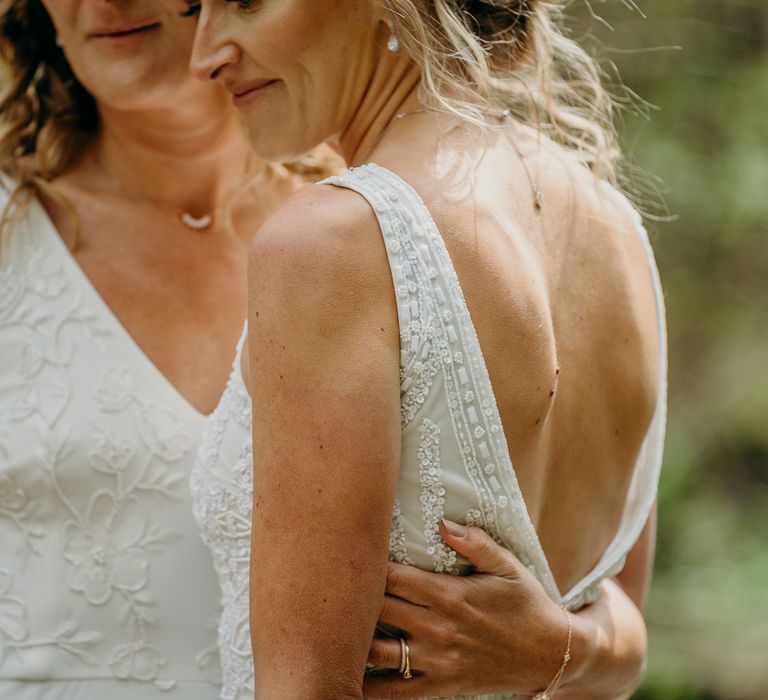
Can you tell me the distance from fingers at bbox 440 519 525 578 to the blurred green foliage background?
4.21 metres

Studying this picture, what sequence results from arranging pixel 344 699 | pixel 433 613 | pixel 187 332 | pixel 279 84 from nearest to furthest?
pixel 344 699 → pixel 433 613 → pixel 279 84 → pixel 187 332

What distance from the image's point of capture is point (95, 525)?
97.4 inches

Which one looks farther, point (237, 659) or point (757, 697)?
point (757, 697)

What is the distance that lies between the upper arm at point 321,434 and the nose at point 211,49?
45cm

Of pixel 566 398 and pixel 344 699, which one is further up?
pixel 566 398

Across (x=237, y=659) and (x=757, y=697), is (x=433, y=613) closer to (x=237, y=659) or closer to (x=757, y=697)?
(x=237, y=659)

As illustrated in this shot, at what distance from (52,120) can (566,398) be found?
1715mm

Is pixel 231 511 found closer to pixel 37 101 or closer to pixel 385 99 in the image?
pixel 385 99

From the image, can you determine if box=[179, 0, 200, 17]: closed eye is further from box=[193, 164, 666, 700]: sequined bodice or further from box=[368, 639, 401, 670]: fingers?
box=[368, 639, 401, 670]: fingers

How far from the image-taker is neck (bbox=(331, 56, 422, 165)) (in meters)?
1.82

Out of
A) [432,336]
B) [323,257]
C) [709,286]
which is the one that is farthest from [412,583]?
[709,286]

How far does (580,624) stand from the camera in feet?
6.30

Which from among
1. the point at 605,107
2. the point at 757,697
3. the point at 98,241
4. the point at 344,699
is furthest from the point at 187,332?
the point at 757,697

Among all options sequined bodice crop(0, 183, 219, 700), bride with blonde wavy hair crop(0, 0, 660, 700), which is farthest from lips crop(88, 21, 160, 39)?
sequined bodice crop(0, 183, 219, 700)
